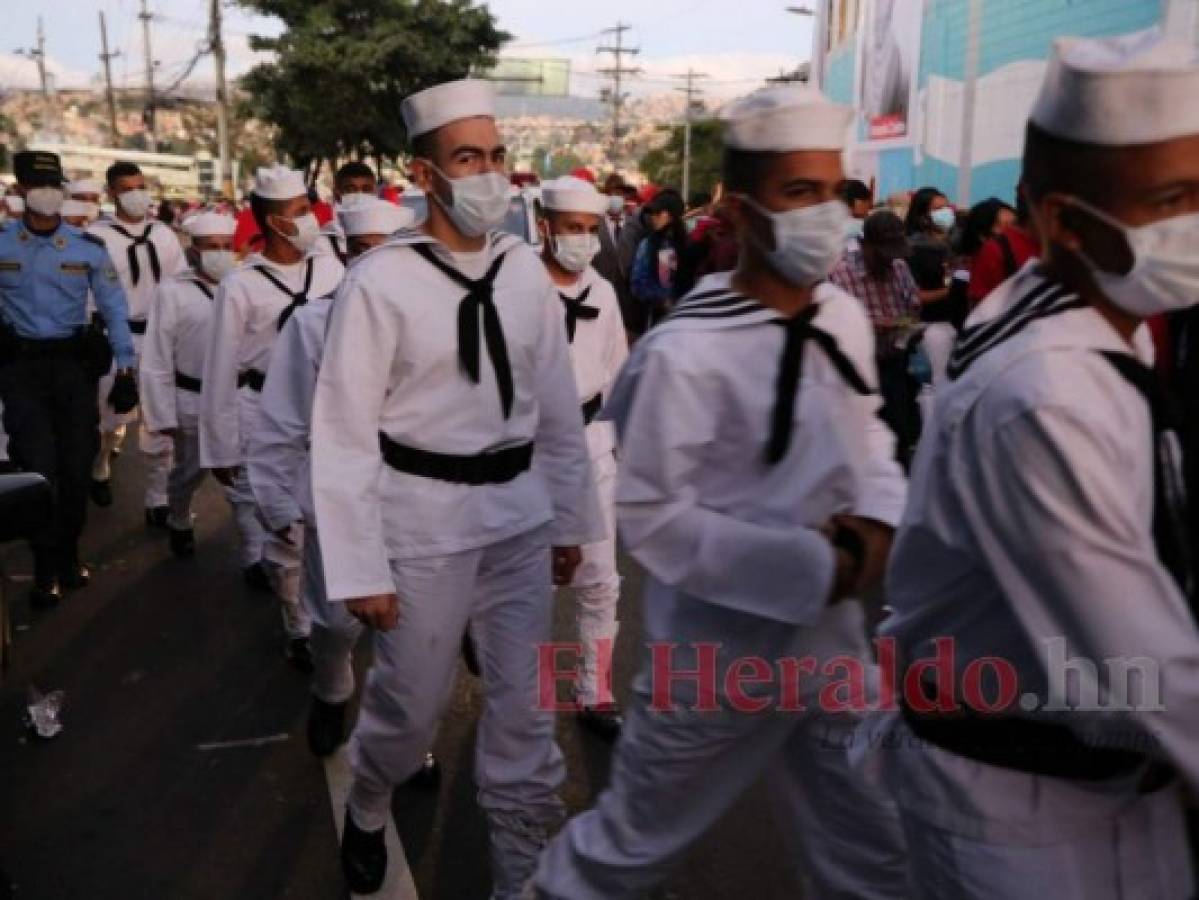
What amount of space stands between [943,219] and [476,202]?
282 inches

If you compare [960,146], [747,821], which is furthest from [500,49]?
[747,821]

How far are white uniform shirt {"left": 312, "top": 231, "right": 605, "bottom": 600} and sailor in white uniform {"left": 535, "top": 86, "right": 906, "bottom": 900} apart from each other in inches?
30.0

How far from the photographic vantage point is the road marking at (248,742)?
4551 mm

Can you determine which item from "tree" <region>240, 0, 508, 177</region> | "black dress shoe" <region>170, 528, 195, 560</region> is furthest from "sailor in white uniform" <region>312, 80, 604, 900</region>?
"tree" <region>240, 0, 508, 177</region>

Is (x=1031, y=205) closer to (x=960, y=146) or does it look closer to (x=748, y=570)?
(x=748, y=570)

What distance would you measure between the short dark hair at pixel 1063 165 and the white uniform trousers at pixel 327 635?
9.67 feet

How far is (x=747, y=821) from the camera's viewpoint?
12.9 feet

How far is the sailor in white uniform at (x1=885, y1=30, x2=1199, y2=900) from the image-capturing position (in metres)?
1.60

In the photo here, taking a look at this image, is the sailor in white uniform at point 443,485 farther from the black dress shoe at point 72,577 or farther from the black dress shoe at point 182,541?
the black dress shoe at point 182,541

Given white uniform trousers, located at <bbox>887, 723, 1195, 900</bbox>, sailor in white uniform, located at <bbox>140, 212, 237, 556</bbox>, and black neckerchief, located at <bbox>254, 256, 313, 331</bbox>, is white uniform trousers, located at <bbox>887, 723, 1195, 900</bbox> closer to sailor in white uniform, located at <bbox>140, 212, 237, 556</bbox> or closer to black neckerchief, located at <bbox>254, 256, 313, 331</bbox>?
black neckerchief, located at <bbox>254, 256, 313, 331</bbox>

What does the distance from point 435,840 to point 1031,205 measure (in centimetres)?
280

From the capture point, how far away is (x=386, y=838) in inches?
149

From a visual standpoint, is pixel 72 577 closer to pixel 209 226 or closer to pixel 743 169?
pixel 209 226

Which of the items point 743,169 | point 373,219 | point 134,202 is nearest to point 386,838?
point 743,169
